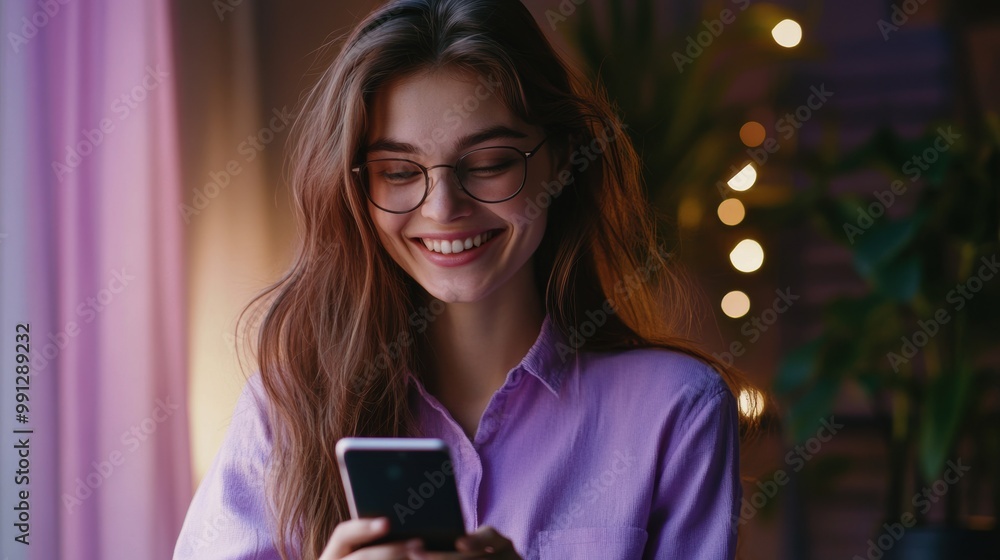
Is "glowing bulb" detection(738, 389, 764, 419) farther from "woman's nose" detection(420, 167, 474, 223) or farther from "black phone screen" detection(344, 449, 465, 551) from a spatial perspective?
"black phone screen" detection(344, 449, 465, 551)

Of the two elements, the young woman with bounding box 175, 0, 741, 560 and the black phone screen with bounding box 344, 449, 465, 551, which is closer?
the black phone screen with bounding box 344, 449, 465, 551

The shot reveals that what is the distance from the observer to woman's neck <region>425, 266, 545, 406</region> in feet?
4.19

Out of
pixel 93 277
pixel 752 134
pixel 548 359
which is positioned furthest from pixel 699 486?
pixel 752 134

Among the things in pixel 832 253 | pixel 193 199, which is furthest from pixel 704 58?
pixel 193 199

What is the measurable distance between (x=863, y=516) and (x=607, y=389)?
1992 millimetres

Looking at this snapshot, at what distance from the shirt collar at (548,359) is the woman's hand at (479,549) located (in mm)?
347

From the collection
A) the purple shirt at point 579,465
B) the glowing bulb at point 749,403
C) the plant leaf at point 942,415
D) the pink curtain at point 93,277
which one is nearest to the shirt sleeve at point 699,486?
the purple shirt at point 579,465

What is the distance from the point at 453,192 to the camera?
1116 millimetres

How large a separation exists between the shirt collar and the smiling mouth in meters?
0.19

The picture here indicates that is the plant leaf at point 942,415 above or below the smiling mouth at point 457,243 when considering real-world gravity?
below

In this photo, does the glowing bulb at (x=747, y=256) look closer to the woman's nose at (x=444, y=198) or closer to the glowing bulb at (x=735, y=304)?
the glowing bulb at (x=735, y=304)

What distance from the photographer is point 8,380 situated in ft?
4.88

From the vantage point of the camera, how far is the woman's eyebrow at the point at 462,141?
1112 mm

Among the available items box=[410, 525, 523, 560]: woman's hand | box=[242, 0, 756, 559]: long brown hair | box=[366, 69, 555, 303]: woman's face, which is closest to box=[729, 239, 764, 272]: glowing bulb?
box=[242, 0, 756, 559]: long brown hair
